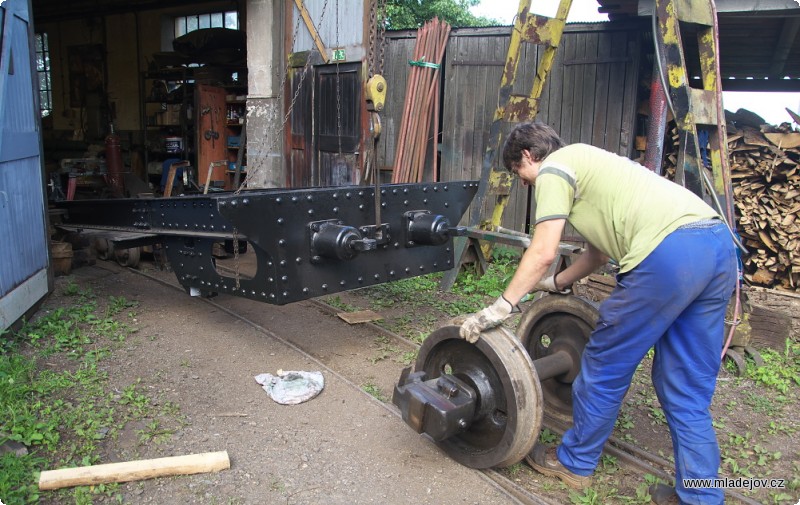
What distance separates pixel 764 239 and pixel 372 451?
515cm

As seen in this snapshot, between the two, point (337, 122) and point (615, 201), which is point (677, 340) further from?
point (337, 122)

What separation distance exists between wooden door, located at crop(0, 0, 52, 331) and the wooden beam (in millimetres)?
2026

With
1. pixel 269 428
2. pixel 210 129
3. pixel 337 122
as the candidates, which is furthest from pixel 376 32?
pixel 269 428

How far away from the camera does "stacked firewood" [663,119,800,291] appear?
613 cm

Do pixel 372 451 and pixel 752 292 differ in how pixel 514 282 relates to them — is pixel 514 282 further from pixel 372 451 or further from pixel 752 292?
pixel 752 292

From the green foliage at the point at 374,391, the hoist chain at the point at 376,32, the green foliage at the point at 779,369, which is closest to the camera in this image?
the green foliage at the point at 374,391

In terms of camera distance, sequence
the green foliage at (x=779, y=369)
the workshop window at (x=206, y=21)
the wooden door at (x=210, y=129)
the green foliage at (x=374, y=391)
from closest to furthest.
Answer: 1. the green foliage at (x=374, y=391)
2. the green foliage at (x=779, y=369)
3. the wooden door at (x=210, y=129)
4. the workshop window at (x=206, y=21)

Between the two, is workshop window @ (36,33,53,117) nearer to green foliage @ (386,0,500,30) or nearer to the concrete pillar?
the concrete pillar

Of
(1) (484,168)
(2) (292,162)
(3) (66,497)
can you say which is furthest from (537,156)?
(2) (292,162)

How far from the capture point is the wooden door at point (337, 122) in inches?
313

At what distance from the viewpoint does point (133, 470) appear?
278 centimetres

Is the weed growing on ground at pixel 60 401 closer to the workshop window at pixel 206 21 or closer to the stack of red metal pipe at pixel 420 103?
the stack of red metal pipe at pixel 420 103

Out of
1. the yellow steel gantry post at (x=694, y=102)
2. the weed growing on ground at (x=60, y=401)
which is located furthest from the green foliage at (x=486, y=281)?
the weed growing on ground at (x=60, y=401)

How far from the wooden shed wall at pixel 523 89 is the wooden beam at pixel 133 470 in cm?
451
